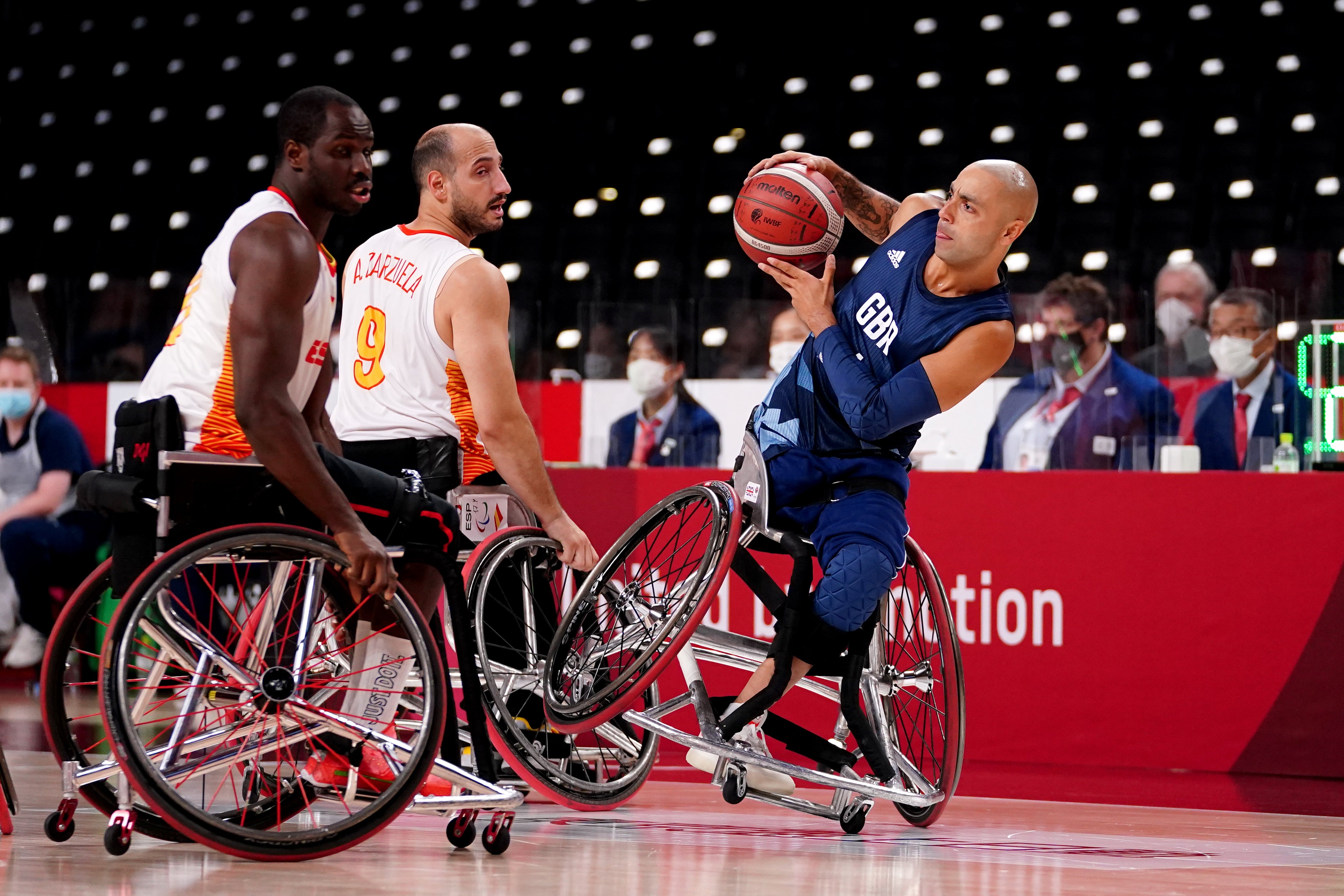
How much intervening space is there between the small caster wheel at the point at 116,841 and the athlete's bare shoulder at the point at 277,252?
1012 millimetres

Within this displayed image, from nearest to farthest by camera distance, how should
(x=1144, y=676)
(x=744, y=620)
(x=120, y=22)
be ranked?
(x=1144, y=676)
(x=744, y=620)
(x=120, y=22)

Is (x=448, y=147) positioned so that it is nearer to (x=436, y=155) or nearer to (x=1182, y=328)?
(x=436, y=155)

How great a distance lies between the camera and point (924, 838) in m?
3.29

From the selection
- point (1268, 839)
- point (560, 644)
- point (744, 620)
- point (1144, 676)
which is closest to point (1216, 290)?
point (1144, 676)

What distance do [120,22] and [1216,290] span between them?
11039 millimetres

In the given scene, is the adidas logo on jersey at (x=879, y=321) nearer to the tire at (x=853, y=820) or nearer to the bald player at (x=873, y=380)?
the bald player at (x=873, y=380)

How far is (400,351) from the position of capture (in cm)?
338

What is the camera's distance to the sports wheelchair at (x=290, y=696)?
98.6 inches

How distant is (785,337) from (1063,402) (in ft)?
3.64

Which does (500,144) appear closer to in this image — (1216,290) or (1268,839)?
(1216,290)

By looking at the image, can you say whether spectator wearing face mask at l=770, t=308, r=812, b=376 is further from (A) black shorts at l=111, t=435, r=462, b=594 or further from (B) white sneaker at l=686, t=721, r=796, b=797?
(A) black shorts at l=111, t=435, r=462, b=594

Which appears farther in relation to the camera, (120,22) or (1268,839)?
(120,22)

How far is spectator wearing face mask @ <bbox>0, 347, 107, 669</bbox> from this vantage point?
623 cm

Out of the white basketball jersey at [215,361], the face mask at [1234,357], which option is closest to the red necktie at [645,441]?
the face mask at [1234,357]
